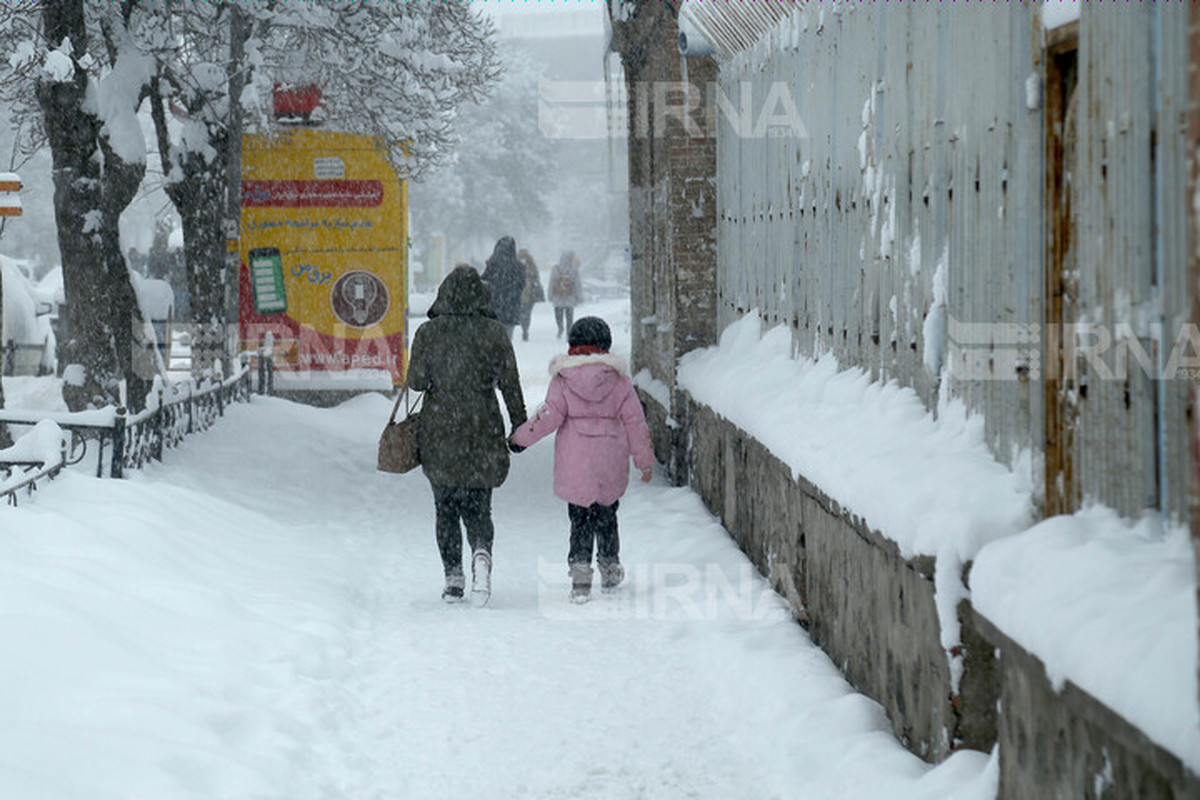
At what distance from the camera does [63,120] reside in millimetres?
11664

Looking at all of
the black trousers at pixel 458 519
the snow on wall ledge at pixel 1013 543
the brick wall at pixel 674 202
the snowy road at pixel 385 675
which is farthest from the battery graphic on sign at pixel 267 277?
the snow on wall ledge at pixel 1013 543

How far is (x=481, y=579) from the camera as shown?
8133 mm

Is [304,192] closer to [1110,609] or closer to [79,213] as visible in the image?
[79,213]

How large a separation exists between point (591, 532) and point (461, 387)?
0.97m

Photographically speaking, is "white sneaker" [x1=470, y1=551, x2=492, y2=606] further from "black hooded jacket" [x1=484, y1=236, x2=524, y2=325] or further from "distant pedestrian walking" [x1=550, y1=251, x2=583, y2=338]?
"distant pedestrian walking" [x1=550, y1=251, x2=583, y2=338]

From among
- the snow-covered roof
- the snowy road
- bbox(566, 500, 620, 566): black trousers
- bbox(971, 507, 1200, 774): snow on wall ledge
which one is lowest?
the snowy road

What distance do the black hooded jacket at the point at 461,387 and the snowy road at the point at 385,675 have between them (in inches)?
28.2

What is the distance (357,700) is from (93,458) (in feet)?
17.0

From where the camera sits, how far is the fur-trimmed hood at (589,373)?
810cm

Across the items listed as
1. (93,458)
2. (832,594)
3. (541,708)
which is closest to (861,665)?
(832,594)

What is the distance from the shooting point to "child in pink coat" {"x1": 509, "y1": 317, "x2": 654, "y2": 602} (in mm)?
8086

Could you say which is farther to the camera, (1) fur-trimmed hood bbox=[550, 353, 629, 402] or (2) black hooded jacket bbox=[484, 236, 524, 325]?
(2) black hooded jacket bbox=[484, 236, 524, 325]

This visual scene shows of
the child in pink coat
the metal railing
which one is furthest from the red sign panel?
the child in pink coat

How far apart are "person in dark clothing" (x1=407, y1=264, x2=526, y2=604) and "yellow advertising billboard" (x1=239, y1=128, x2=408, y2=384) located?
11.1 metres
